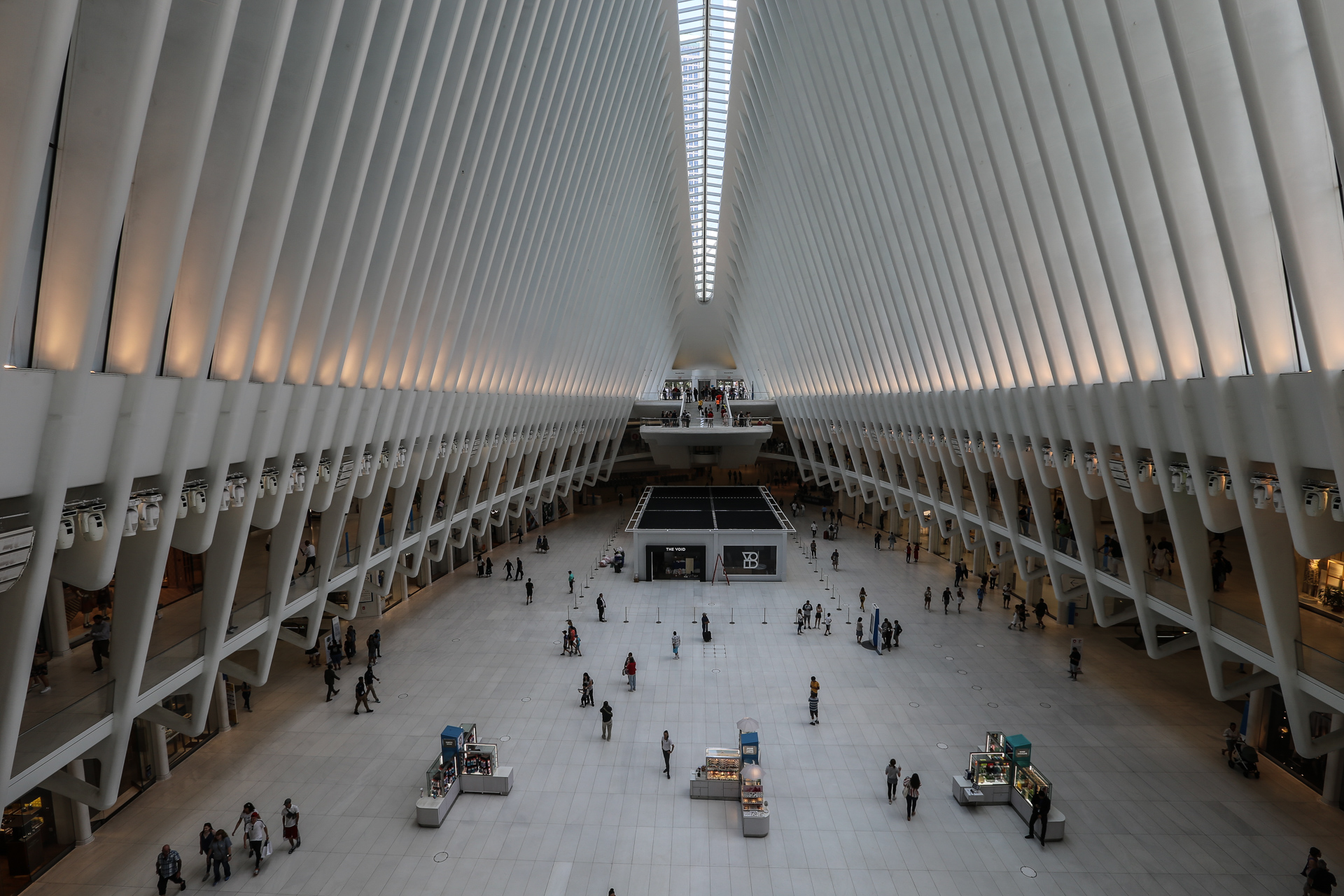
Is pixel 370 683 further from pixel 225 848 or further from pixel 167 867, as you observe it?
pixel 167 867

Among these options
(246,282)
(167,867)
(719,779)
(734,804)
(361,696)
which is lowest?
(167,867)

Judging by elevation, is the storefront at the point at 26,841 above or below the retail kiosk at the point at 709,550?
below

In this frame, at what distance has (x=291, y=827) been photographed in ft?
32.4

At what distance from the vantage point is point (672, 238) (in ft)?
133

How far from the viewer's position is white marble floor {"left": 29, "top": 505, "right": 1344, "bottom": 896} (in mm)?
9422

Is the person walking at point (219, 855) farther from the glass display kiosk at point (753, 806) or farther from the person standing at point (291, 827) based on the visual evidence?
the glass display kiosk at point (753, 806)

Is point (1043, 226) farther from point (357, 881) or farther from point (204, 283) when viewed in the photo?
point (357, 881)

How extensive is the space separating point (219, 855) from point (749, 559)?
17.9 m

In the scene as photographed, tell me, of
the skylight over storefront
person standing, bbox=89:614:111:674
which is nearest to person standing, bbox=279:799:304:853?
person standing, bbox=89:614:111:674

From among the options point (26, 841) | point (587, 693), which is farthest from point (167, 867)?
point (587, 693)

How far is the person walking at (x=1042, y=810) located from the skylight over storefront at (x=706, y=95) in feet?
90.1

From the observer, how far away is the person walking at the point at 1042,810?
9.85 m

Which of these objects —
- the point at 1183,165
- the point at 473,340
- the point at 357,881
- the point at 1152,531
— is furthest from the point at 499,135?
the point at 1152,531

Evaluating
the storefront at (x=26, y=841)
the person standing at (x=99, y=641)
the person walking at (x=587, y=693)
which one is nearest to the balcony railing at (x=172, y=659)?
the person standing at (x=99, y=641)
